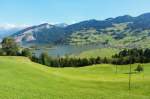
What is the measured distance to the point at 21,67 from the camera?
77.7 m

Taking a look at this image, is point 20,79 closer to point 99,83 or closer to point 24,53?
point 99,83

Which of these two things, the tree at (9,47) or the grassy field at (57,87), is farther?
the tree at (9,47)

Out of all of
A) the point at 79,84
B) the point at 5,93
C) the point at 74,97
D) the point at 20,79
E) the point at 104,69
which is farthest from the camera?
the point at 104,69

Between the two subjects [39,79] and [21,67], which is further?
[21,67]

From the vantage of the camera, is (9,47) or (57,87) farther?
(9,47)

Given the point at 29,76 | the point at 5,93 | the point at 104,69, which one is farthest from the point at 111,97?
the point at 104,69

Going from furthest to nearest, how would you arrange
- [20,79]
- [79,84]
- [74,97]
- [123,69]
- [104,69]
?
[123,69]
[104,69]
[79,84]
[20,79]
[74,97]

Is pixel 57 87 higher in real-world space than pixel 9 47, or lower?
lower

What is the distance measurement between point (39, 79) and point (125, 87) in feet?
62.8

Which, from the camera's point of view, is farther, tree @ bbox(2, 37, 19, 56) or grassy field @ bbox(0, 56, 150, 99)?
tree @ bbox(2, 37, 19, 56)

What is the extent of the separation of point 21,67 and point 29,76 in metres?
8.68

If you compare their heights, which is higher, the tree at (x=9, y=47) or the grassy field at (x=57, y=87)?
the tree at (x=9, y=47)

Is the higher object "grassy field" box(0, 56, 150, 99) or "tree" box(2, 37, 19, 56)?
"tree" box(2, 37, 19, 56)

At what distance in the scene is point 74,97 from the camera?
5088 centimetres
